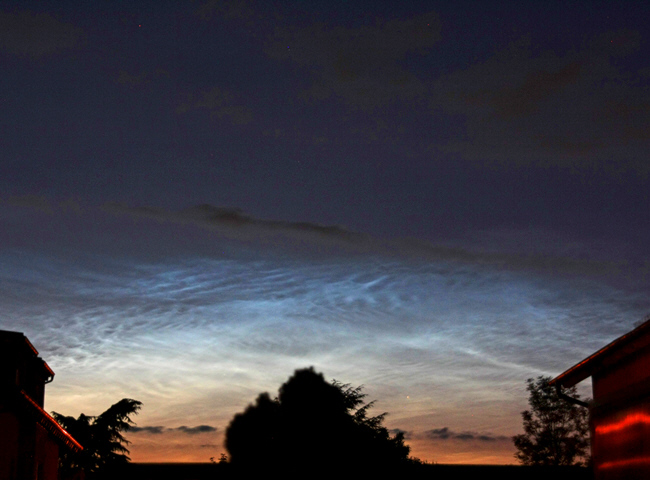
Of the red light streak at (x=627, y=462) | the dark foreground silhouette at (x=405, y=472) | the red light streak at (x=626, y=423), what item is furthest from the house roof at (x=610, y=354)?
the dark foreground silhouette at (x=405, y=472)

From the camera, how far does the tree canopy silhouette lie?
44750 millimetres

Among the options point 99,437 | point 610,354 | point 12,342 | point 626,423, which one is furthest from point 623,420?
point 99,437

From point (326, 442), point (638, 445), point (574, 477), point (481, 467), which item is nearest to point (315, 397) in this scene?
point (326, 442)

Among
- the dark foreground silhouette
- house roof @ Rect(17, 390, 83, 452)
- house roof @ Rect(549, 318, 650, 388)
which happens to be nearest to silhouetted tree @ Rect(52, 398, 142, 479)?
the dark foreground silhouette

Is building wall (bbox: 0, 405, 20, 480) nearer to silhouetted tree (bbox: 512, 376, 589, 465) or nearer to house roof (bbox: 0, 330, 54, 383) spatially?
house roof (bbox: 0, 330, 54, 383)

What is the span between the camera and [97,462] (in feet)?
166

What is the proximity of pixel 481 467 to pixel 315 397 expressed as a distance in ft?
43.9

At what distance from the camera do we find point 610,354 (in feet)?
60.7

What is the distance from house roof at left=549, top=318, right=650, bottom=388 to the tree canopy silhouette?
2602 centimetres

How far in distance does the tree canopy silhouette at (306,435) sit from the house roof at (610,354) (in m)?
26.0

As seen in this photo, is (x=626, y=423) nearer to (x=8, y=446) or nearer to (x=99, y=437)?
(x=8, y=446)

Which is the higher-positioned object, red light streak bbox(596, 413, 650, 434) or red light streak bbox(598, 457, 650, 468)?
red light streak bbox(596, 413, 650, 434)

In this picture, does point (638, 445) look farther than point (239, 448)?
No

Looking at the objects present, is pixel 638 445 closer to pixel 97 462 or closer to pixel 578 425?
pixel 578 425
